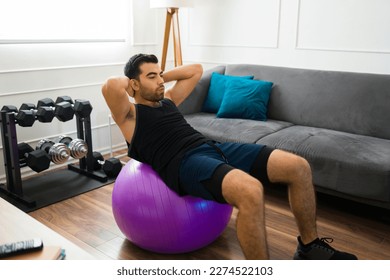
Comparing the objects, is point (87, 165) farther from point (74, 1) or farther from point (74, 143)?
point (74, 1)

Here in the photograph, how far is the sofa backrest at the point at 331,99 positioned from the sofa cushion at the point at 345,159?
0.16 meters

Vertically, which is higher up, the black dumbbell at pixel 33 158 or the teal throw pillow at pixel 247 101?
the teal throw pillow at pixel 247 101

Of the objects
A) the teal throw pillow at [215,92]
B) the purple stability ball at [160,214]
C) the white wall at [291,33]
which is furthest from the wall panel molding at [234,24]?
the purple stability ball at [160,214]

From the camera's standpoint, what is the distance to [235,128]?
2939mm

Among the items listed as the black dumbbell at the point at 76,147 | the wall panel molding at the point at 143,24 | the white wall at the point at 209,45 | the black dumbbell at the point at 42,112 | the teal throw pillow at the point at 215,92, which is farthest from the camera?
the wall panel molding at the point at 143,24

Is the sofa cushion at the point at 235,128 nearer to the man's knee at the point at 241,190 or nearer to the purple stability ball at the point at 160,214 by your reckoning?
the purple stability ball at the point at 160,214

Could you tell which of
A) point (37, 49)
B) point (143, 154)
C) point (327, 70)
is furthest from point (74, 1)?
point (327, 70)

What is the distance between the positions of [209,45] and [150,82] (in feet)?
7.04

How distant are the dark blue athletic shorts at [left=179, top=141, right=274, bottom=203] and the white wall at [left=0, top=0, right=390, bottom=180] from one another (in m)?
1.67

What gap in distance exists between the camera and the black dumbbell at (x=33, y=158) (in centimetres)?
273

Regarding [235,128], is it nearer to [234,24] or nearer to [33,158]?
[234,24]

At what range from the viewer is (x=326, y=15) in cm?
324

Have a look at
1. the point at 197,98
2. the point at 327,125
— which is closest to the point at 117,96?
the point at 197,98

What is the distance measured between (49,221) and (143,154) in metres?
0.92
